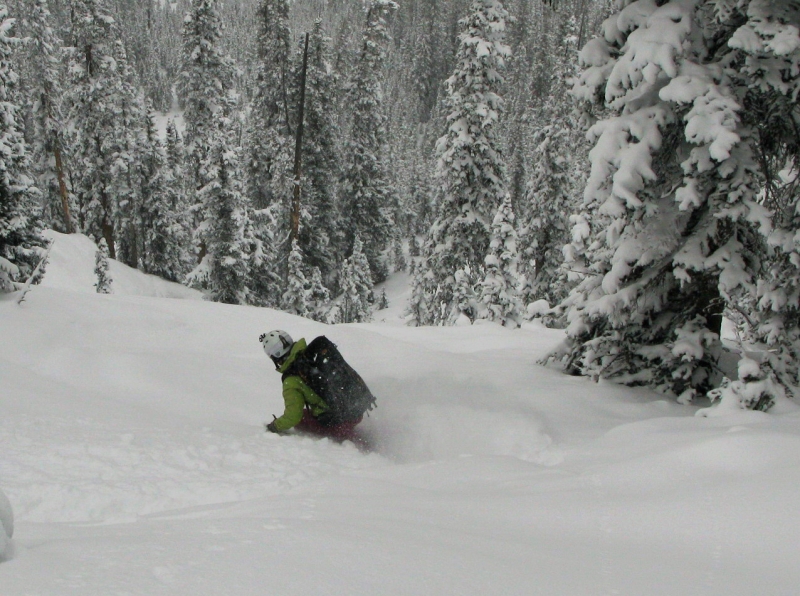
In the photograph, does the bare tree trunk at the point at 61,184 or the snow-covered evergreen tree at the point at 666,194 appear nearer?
the snow-covered evergreen tree at the point at 666,194

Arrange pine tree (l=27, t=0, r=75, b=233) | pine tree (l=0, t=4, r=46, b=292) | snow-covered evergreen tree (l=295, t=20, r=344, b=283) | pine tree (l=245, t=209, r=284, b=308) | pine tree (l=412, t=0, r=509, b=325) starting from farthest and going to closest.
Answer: snow-covered evergreen tree (l=295, t=20, r=344, b=283) → pine tree (l=27, t=0, r=75, b=233) → pine tree (l=245, t=209, r=284, b=308) → pine tree (l=412, t=0, r=509, b=325) → pine tree (l=0, t=4, r=46, b=292)

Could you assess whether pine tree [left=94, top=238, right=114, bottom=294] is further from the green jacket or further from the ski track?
the green jacket

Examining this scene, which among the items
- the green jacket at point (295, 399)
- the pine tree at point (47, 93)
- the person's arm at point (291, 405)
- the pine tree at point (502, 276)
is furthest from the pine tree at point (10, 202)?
the pine tree at point (502, 276)

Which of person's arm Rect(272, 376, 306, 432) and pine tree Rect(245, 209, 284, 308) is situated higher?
person's arm Rect(272, 376, 306, 432)

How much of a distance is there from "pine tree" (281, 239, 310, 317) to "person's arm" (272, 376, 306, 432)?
22.9 meters

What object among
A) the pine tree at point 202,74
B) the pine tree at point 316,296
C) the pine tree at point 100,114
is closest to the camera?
the pine tree at point 202,74

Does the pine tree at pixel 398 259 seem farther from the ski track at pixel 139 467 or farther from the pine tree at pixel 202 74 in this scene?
the ski track at pixel 139 467

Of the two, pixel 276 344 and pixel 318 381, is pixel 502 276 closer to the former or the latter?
pixel 318 381

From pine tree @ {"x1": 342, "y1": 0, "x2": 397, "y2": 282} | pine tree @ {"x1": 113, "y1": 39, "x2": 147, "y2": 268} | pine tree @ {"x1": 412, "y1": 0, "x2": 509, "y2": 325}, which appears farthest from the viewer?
pine tree @ {"x1": 342, "y1": 0, "x2": 397, "y2": 282}

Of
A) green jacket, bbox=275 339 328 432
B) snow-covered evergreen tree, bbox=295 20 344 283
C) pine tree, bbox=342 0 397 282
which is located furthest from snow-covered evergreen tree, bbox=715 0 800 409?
pine tree, bbox=342 0 397 282

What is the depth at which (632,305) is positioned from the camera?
7117 mm

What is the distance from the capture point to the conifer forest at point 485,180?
629cm

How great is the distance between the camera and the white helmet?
20.7ft

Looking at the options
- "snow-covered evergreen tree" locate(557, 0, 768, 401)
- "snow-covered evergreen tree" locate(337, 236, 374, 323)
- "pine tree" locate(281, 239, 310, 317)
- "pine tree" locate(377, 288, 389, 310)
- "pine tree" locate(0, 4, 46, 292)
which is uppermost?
"snow-covered evergreen tree" locate(557, 0, 768, 401)
